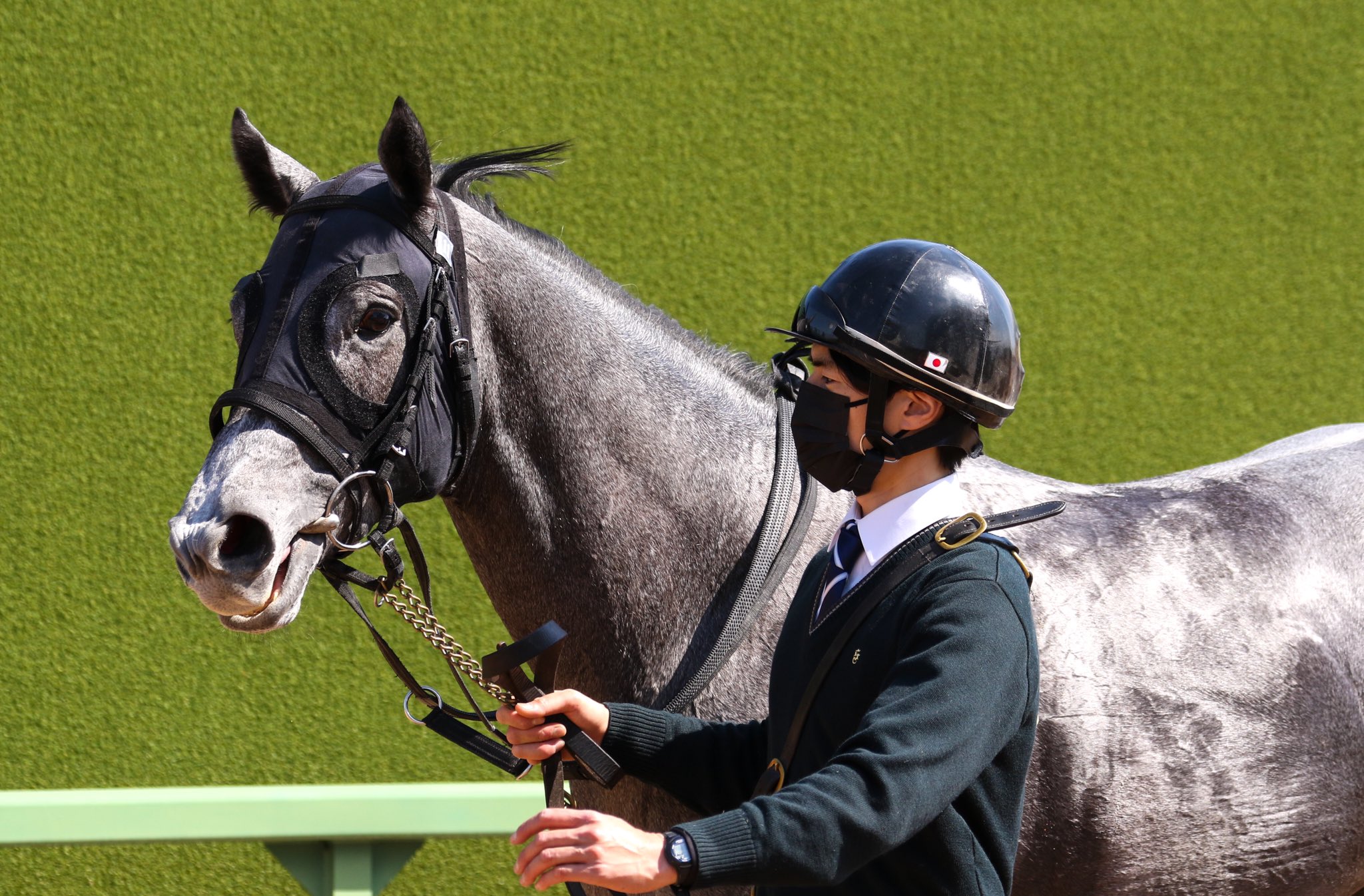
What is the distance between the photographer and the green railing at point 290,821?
3158 millimetres

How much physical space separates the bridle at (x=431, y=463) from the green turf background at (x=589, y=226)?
5.93 feet

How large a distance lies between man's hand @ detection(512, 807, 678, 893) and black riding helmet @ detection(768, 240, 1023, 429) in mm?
550

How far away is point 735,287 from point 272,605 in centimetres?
262

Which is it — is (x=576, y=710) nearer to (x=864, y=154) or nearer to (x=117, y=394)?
(x=117, y=394)

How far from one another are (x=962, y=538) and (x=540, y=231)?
109 centimetres

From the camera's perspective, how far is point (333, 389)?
64.0 inches

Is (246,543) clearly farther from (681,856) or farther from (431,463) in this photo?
(681,856)

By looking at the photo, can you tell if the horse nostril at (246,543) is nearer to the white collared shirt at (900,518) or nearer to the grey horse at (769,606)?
the grey horse at (769,606)

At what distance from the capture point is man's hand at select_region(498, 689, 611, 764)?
1.45 metres

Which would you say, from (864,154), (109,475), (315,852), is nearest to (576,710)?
(315,852)

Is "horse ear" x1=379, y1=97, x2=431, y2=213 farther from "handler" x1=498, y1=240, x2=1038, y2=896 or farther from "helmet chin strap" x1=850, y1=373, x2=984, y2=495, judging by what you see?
"helmet chin strap" x1=850, y1=373, x2=984, y2=495

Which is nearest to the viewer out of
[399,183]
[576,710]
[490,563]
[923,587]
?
[923,587]

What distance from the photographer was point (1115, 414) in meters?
4.06

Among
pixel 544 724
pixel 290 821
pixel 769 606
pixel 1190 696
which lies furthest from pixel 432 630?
pixel 290 821
